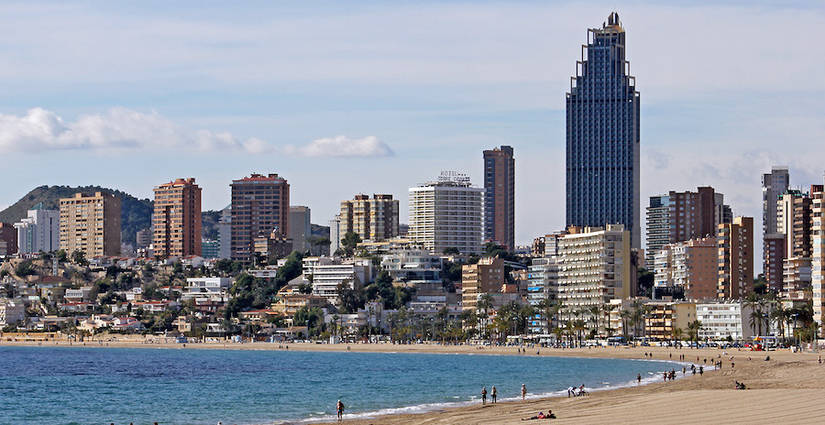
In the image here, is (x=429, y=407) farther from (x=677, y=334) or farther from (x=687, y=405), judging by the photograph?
(x=677, y=334)

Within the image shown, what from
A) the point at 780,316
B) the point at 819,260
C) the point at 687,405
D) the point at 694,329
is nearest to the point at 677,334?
the point at 694,329

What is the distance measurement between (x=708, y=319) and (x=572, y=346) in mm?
19395

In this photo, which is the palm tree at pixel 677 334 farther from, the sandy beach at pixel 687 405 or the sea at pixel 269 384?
the sandy beach at pixel 687 405

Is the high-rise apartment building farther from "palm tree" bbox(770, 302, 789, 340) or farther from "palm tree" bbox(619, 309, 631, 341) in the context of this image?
"palm tree" bbox(619, 309, 631, 341)

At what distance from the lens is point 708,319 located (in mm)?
185000

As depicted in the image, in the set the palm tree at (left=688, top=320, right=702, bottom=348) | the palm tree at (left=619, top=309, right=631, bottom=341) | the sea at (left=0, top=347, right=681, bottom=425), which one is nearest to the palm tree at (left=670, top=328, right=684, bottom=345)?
the palm tree at (left=688, top=320, right=702, bottom=348)

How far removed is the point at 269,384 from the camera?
112 m

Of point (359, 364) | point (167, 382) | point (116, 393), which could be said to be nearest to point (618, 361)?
point (359, 364)

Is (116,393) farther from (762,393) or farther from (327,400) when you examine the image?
(762,393)

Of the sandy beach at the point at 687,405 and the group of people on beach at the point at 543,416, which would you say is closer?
the sandy beach at the point at 687,405

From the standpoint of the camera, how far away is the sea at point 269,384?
3233 inches

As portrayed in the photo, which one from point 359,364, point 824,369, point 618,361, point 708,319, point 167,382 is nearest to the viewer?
point 824,369

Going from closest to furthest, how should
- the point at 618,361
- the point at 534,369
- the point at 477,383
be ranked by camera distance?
the point at 477,383
the point at 534,369
the point at 618,361

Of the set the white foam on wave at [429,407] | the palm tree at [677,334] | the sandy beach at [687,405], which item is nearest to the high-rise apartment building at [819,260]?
the palm tree at [677,334]
